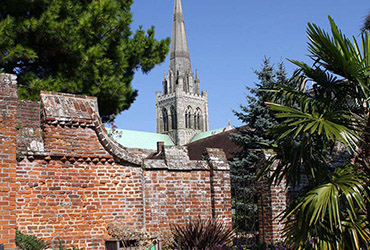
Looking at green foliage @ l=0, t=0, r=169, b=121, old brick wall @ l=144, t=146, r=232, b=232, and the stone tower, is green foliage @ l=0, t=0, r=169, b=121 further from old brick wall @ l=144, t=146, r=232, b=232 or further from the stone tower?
the stone tower

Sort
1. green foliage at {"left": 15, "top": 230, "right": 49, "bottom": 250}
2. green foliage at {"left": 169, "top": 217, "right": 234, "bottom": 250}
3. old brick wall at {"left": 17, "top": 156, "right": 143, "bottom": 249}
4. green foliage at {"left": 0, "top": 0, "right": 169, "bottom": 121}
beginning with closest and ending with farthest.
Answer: green foliage at {"left": 15, "top": 230, "right": 49, "bottom": 250} < old brick wall at {"left": 17, "top": 156, "right": 143, "bottom": 249} < green foliage at {"left": 169, "top": 217, "right": 234, "bottom": 250} < green foliage at {"left": 0, "top": 0, "right": 169, "bottom": 121}

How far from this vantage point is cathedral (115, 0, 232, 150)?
271 feet

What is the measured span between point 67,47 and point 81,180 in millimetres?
6261

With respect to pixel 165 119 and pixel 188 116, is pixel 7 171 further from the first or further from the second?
pixel 165 119

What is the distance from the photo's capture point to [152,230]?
29.3 ft

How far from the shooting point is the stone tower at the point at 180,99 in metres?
82.6

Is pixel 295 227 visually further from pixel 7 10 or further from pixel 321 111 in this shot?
pixel 7 10

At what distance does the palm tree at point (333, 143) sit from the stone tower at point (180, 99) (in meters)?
74.8

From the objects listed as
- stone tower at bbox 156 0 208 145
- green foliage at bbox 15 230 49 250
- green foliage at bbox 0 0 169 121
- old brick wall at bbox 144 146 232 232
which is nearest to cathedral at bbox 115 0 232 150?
stone tower at bbox 156 0 208 145

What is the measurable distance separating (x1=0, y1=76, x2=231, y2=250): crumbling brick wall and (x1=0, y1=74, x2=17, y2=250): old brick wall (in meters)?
1.55

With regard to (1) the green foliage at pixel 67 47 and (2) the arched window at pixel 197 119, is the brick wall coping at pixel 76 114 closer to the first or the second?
(1) the green foliage at pixel 67 47

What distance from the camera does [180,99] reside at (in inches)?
3332

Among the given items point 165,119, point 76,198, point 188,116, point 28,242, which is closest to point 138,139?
point 188,116

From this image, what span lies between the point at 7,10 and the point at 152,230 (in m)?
8.49
